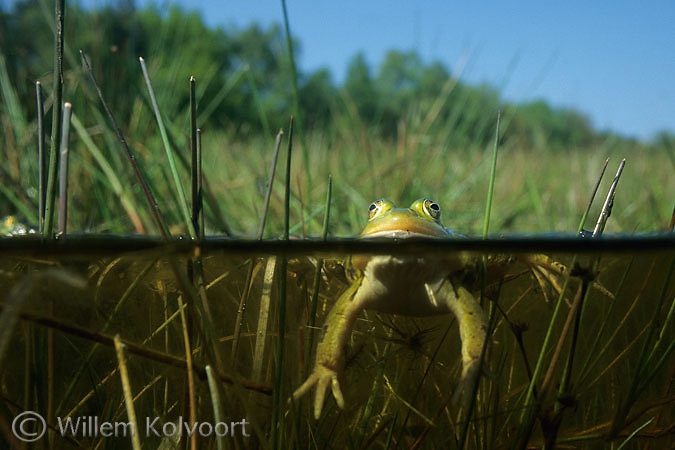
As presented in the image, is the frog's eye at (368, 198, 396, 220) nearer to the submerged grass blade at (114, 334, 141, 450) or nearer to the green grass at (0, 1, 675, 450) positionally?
the green grass at (0, 1, 675, 450)

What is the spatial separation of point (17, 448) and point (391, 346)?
0.29m

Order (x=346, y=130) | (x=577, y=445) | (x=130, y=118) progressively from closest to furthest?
1. (x=577, y=445)
2. (x=130, y=118)
3. (x=346, y=130)

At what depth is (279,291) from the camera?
0.43m

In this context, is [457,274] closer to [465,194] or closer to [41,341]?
[41,341]

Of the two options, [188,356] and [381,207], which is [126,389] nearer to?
[188,356]

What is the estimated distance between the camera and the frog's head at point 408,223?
1.62 ft

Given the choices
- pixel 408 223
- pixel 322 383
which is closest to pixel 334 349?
pixel 322 383

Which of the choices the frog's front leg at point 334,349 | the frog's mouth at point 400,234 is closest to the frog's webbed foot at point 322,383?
the frog's front leg at point 334,349

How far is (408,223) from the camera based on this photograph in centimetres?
49

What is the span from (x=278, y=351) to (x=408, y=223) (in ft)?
0.51

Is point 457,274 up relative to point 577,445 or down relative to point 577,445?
up

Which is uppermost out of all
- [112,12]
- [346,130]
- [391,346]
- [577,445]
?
[112,12]

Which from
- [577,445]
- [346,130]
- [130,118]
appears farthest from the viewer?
[346,130]

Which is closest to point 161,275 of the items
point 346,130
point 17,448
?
point 17,448
